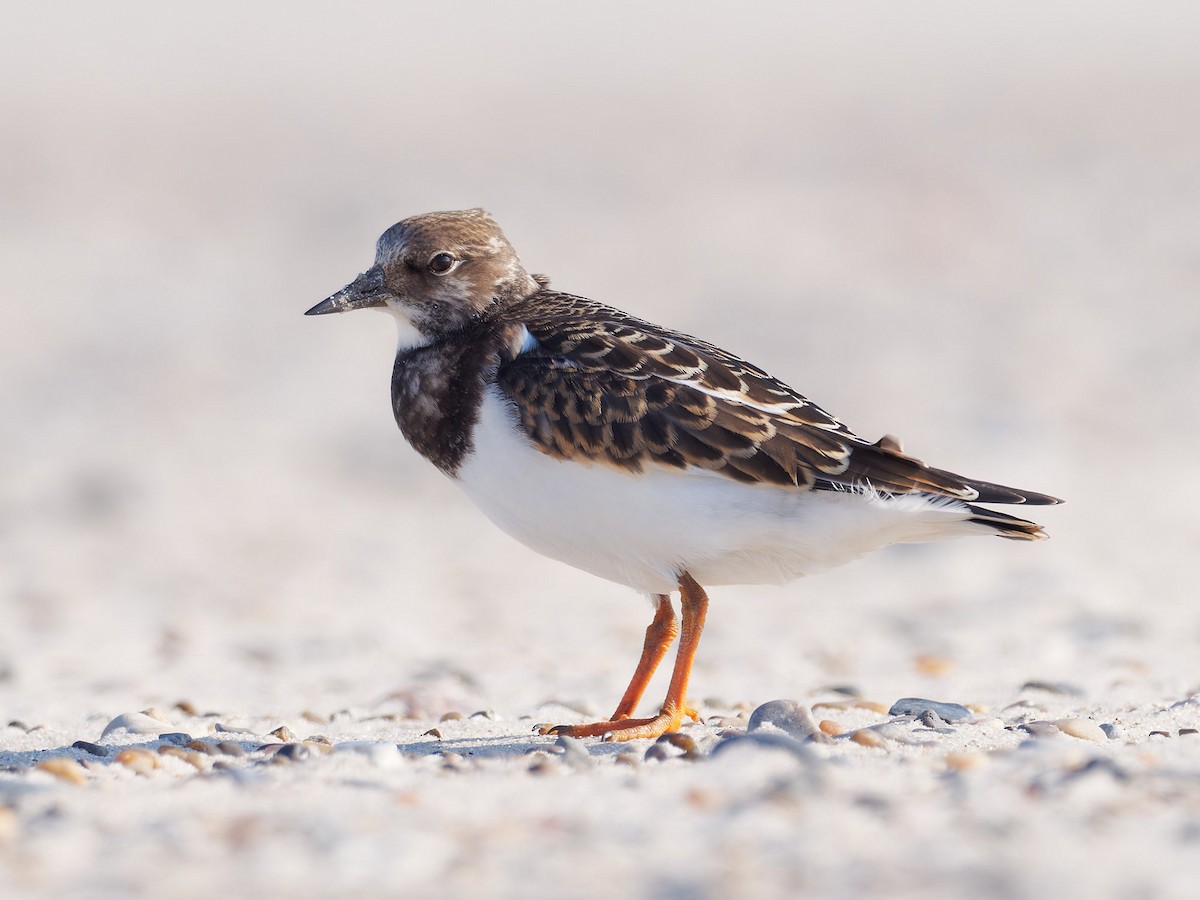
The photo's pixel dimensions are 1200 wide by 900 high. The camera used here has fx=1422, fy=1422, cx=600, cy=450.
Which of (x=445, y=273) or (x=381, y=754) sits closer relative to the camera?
(x=381, y=754)

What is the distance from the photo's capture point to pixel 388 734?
5.45m

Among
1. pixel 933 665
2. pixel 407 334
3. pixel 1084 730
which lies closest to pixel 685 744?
pixel 1084 730

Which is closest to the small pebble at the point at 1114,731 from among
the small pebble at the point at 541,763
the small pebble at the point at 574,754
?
the small pebble at the point at 574,754

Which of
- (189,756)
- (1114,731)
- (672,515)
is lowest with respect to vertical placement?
(189,756)

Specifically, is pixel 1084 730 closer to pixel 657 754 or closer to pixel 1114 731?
pixel 1114 731

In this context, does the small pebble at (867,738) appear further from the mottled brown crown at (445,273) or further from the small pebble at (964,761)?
the mottled brown crown at (445,273)

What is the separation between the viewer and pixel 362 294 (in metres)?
5.88

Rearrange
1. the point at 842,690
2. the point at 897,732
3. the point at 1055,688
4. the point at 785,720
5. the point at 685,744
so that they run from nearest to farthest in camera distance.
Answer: the point at 685,744 → the point at 897,732 → the point at 785,720 → the point at 1055,688 → the point at 842,690

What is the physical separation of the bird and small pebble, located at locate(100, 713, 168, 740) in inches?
58.7

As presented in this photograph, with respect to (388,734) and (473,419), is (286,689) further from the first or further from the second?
(473,419)

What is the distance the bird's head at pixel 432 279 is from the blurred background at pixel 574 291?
183 centimetres

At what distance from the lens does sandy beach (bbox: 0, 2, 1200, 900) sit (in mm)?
3371

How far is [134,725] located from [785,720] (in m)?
2.51

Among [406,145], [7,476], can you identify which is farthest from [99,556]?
[406,145]
